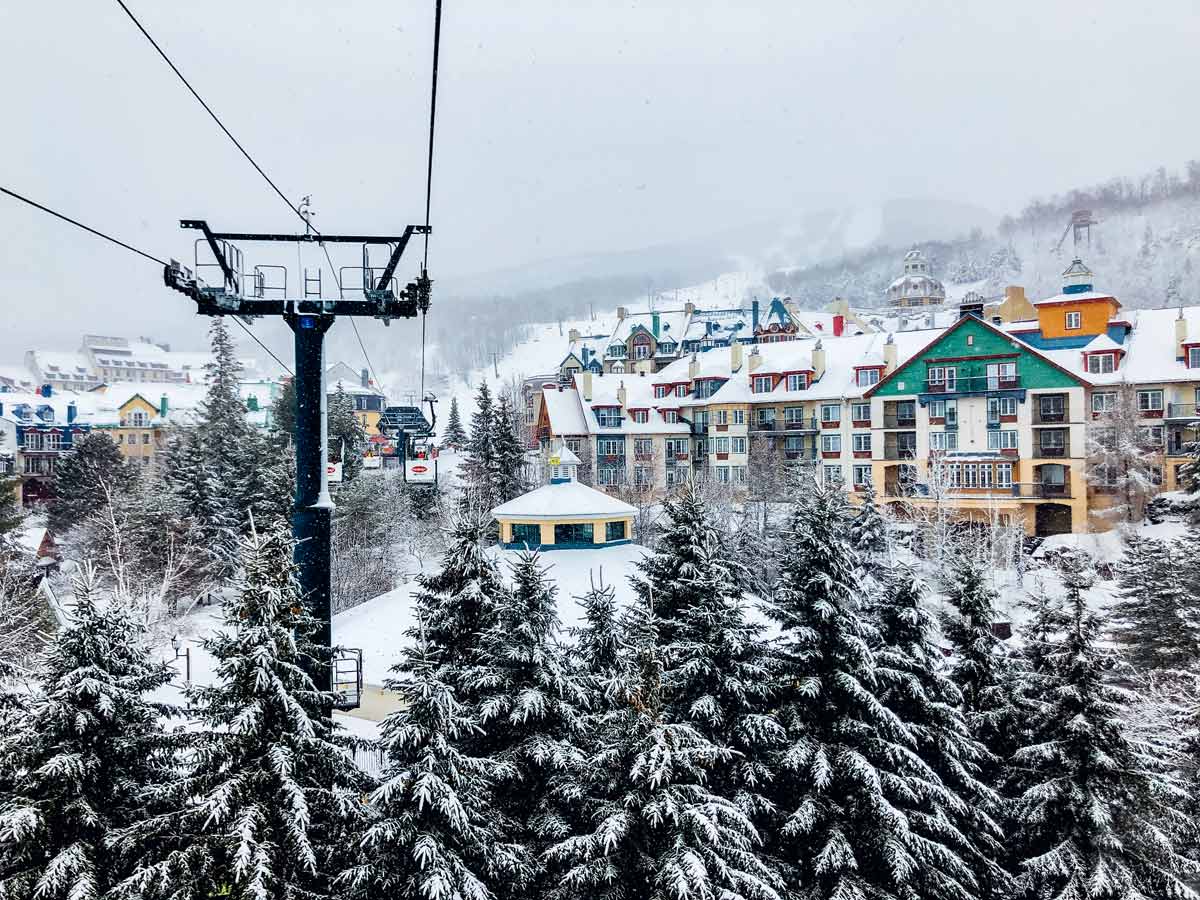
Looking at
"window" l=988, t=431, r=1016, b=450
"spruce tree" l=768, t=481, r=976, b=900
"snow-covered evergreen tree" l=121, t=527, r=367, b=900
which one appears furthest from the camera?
"window" l=988, t=431, r=1016, b=450

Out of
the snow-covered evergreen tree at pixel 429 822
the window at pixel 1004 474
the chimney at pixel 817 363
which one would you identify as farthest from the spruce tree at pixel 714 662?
the chimney at pixel 817 363

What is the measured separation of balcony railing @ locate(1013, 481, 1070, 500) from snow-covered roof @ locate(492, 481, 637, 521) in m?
24.1

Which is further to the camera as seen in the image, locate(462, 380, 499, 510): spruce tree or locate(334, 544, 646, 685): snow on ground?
locate(462, 380, 499, 510): spruce tree

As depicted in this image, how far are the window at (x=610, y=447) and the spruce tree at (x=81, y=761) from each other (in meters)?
49.2

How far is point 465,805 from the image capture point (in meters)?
10.6

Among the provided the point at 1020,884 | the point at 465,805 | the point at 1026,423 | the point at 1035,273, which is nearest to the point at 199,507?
the point at 465,805

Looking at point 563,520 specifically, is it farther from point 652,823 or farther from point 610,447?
point 610,447

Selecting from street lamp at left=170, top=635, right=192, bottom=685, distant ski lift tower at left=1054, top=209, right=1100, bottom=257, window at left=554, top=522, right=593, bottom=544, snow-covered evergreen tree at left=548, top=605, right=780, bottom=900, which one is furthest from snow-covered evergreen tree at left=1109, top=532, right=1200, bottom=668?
distant ski lift tower at left=1054, top=209, right=1100, bottom=257

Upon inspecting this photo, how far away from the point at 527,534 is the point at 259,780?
67.7 ft

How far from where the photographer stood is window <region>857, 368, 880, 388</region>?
48219 mm

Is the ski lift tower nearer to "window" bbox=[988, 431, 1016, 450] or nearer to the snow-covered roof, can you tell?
the snow-covered roof

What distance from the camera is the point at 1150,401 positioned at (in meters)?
40.2

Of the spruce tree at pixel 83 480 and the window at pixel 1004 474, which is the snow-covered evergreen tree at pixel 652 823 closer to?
the window at pixel 1004 474

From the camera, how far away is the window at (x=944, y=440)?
44.4 m
